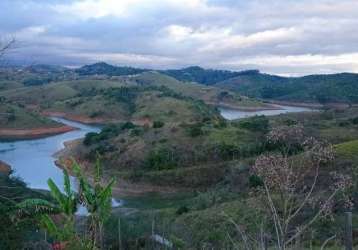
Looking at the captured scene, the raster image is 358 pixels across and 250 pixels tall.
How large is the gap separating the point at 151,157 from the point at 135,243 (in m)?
37.8

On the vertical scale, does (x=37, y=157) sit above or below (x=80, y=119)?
below

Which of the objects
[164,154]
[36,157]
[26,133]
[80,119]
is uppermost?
[164,154]

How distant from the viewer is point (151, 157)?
190 ft

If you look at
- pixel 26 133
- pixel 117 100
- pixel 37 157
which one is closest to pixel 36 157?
pixel 37 157

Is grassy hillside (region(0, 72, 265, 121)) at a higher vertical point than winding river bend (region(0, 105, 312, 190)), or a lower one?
higher

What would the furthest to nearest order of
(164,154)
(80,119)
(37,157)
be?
(80,119) < (37,157) < (164,154)

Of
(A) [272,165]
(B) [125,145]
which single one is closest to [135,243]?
(A) [272,165]

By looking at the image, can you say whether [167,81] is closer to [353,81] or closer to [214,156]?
[353,81]

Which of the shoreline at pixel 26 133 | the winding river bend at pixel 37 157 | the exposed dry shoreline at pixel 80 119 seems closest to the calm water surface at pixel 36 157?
the winding river bend at pixel 37 157

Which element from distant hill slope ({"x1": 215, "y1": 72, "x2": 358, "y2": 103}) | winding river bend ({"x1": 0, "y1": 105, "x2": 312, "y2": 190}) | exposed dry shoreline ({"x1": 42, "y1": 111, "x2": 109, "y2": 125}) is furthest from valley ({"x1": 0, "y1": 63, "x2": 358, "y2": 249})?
distant hill slope ({"x1": 215, "y1": 72, "x2": 358, "y2": 103})

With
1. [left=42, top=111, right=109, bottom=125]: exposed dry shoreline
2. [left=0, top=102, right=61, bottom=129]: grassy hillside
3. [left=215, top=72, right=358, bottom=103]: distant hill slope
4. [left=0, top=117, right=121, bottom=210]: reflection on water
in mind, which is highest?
[left=215, top=72, right=358, bottom=103]: distant hill slope

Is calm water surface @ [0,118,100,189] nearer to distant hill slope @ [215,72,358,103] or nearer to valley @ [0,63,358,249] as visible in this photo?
valley @ [0,63,358,249]

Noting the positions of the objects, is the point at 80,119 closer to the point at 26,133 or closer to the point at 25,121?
the point at 25,121

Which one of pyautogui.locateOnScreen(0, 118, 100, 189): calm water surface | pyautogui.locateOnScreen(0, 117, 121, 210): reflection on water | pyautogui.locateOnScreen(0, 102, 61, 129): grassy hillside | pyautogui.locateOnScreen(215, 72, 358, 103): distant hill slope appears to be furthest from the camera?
pyautogui.locateOnScreen(215, 72, 358, 103): distant hill slope
